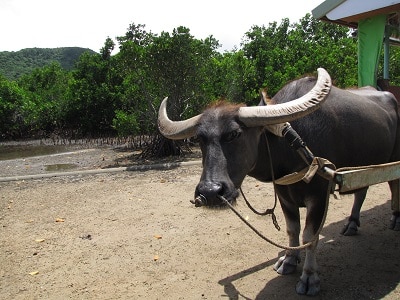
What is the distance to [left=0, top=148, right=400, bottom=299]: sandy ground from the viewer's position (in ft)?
10.3

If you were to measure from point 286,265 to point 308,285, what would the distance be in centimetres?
41

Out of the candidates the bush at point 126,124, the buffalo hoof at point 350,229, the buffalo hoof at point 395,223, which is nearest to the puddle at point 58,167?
the bush at point 126,124

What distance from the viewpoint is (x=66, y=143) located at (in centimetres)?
1658

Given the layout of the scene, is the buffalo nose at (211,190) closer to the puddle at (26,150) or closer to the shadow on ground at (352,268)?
the shadow on ground at (352,268)

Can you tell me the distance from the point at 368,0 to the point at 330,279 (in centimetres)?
319

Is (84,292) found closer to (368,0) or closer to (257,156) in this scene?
(257,156)

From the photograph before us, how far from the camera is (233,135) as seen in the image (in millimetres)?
2438

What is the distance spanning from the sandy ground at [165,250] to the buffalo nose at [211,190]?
0.24 meters

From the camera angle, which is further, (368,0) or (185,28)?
(185,28)

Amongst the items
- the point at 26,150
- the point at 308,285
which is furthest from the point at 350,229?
the point at 26,150

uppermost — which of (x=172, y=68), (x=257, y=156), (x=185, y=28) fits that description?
(x=185, y=28)

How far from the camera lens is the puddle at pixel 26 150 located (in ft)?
44.7

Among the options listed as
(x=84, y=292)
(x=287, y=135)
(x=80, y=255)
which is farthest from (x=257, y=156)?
(x=80, y=255)

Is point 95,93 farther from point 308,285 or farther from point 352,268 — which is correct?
point 308,285
